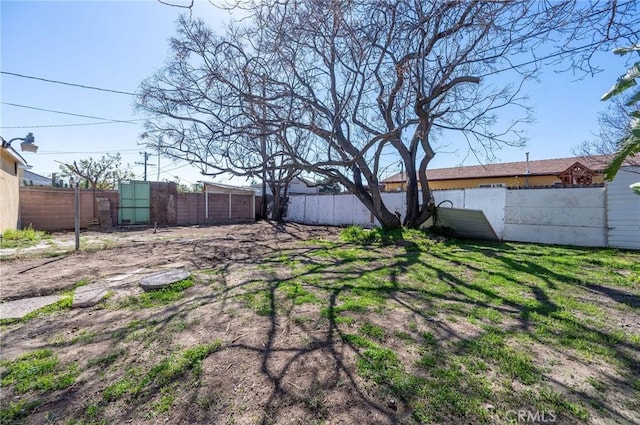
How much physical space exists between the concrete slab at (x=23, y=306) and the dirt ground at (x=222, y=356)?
22cm

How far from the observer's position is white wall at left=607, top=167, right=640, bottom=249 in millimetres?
6109

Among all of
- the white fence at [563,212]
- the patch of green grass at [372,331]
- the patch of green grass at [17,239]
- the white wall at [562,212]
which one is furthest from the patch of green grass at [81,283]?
the white wall at [562,212]

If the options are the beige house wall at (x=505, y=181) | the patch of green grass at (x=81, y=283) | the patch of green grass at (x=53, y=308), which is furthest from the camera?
the beige house wall at (x=505, y=181)

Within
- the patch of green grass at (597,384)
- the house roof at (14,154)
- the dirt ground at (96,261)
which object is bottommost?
the patch of green grass at (597,384)

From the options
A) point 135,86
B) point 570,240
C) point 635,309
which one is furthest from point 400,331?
point 135,86

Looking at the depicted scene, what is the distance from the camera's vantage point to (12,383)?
5.53 ft

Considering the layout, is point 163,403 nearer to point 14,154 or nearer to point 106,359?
point 106,359

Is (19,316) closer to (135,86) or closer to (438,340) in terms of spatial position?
(438,340)

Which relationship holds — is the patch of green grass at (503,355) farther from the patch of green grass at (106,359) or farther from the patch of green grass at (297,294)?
the patch of green grass at (106,359)

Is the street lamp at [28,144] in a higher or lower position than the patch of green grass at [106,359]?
higher

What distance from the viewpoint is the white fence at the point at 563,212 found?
246 inches

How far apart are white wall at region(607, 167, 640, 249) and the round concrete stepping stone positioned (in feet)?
28.5

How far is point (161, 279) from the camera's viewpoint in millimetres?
3707

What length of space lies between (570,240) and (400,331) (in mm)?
7215
